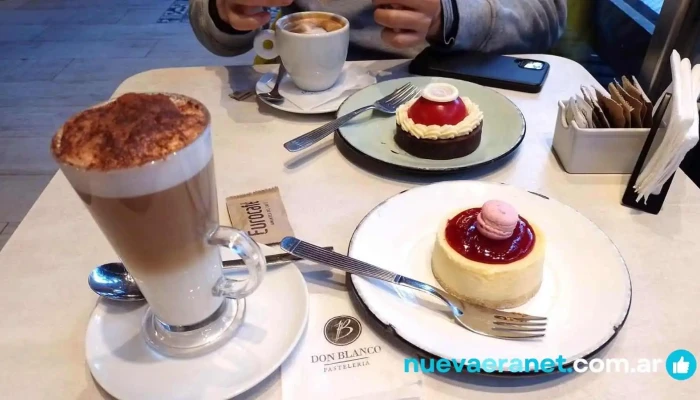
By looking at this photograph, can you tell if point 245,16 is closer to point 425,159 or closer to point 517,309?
point 425,159

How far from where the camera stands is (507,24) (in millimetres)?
1247

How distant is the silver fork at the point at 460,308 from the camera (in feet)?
1.92

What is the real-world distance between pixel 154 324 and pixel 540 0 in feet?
3.90

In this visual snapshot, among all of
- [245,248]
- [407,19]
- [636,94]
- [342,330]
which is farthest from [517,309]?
[407,19]

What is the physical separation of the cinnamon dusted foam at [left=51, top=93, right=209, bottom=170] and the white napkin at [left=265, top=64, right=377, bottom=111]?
0.54m

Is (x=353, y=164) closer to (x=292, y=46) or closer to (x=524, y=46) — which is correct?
(x=292, y=46)

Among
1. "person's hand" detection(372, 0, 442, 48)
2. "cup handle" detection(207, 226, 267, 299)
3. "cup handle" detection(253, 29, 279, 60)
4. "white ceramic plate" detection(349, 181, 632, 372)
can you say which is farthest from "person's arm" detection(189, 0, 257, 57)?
"cup handle" detection(207, 226, 267, 299)

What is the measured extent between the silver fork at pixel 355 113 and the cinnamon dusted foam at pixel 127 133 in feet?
1.27

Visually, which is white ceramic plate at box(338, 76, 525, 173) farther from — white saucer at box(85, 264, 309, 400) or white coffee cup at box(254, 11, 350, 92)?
white saucer at box(85, 264, 309, 400)

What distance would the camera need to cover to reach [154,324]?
0.61m

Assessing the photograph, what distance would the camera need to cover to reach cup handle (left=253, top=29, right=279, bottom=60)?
3.64 ft

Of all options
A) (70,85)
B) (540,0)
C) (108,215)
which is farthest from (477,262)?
(70,85)

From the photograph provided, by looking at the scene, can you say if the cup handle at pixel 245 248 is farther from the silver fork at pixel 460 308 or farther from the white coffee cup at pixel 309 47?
the white coffee cup at pixel 309 47

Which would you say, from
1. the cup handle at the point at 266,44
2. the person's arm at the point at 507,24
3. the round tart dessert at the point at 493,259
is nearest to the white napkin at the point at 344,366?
the round tart dessert at the point at 493,259
